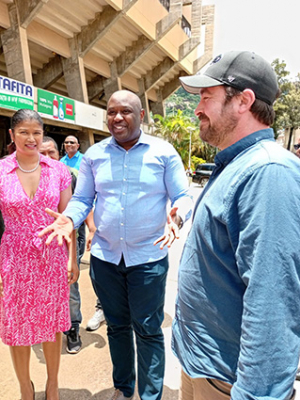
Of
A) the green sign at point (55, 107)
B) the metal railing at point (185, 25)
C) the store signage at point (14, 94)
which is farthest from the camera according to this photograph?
the metal railing at point (185, 25)

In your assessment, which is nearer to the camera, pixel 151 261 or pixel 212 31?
pixel 151 261

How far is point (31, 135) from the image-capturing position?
1.99m

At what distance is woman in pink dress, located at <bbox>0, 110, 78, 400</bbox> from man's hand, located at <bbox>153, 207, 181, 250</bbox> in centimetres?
76

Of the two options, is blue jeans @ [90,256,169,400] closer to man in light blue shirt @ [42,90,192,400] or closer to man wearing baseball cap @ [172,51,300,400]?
man in light blue shirt @ [42,90,192,400]

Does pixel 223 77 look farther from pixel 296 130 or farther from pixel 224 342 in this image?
pixel 296 130

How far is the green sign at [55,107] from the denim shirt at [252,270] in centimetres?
1355

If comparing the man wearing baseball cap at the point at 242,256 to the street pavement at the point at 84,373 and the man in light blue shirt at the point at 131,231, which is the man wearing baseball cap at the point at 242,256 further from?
the street pavement at the point at 84,373

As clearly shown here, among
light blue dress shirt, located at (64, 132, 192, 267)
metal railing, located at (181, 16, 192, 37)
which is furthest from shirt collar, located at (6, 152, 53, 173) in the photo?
metal railing, located at (181, 16, 192, 37)

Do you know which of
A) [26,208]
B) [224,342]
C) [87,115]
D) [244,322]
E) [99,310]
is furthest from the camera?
[87,115]

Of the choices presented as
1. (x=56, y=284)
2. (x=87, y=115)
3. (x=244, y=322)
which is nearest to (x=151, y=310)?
Result: (x=56, y=284)

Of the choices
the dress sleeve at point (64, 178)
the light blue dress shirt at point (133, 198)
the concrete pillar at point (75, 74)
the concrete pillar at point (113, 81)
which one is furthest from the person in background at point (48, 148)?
the concrete pillar at point (113, 81)

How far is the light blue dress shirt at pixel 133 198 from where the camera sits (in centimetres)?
193

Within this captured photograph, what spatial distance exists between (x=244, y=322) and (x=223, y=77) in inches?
31.4

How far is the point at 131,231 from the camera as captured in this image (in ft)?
6.31
